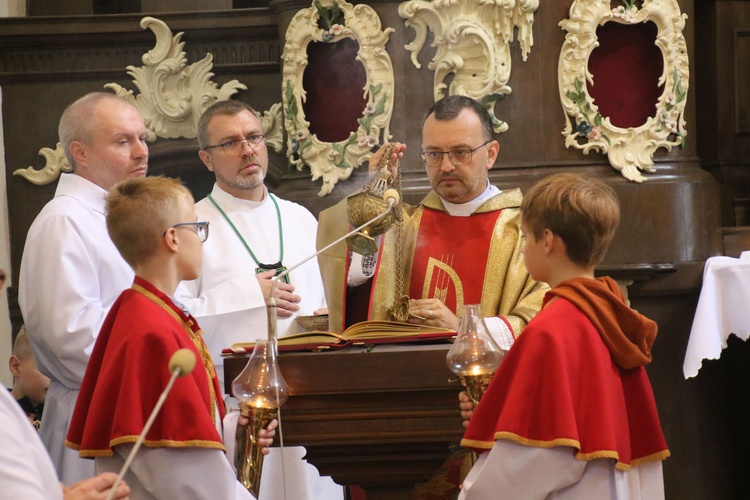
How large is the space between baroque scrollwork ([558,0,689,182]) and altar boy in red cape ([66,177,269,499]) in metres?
3.11

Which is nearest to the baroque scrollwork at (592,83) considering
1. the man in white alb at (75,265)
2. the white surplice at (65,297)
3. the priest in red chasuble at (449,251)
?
the priest in red chasuble at (449,251)

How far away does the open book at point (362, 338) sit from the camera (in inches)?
121

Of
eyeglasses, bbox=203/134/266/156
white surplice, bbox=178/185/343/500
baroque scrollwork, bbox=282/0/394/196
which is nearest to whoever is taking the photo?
white surplice, bbox=178/185/343/500

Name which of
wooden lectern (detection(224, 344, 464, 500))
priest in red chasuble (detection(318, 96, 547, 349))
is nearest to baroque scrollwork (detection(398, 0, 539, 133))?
priest in red chasuble (detection(318, 96, 547, 349))

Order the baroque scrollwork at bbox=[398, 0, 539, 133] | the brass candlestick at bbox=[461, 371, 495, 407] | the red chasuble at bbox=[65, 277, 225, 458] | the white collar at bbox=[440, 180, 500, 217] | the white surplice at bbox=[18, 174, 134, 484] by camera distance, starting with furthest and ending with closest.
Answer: the baroque scrollwork at bbox=[398, 0, 539, 133] → the white collar at bbox=[440, 180, 500, 217] → the white surplice at bbox=[18, 174, 134, 484] → the brass candlestick at bbox=[461, 371, 495, 407] → the red chasuble at bbox=[65, 277, 225, 458]

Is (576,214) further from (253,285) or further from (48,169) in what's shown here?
(48,169)

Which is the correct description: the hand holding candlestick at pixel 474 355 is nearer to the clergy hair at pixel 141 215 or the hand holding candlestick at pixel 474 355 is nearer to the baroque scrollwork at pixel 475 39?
the clergy hair at pixel 141 215

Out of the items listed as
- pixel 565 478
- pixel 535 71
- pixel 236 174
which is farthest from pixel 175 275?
pixel 535 71

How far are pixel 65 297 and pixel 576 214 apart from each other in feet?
6.58

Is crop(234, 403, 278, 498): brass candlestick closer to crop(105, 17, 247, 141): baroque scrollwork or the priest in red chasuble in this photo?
the priest in red chasuble

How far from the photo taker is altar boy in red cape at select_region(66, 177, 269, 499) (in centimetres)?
273

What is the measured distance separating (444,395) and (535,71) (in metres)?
3.04

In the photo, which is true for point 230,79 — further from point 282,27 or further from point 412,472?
point 412,472

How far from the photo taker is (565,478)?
2633 mm
